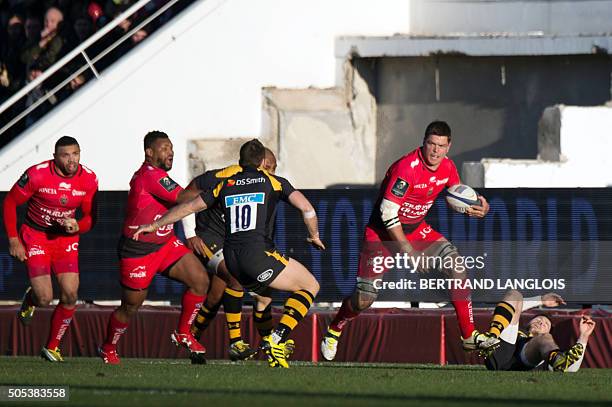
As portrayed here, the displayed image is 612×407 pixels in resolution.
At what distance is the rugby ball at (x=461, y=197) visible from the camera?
14930mm

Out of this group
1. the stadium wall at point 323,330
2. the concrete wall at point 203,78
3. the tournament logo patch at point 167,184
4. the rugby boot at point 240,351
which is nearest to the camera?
the tournament logo patch at point 167,184

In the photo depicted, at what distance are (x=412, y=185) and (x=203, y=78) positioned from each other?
7.85 meters

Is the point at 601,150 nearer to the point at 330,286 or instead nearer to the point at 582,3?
the point at 582,3

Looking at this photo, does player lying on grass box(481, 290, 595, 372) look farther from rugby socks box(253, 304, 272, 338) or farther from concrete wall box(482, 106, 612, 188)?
concrete wall box(482, 106, 612, 188)

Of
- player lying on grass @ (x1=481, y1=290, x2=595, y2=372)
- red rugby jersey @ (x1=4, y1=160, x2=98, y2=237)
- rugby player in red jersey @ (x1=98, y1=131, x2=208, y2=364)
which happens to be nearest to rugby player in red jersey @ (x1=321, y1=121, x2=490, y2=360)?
player lying on grass @ (x1=481, y1=290, x2=595, y2=372)

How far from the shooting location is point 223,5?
22.0m

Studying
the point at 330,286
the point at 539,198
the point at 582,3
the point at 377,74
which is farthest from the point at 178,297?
the point at 582,3

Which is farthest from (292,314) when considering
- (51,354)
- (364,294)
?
(51,354)

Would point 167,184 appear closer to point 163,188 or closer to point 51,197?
point 163,188

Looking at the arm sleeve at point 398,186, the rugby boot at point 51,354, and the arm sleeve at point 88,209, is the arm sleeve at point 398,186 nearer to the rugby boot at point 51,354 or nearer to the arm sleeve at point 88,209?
the arm sleeve at point 88,209

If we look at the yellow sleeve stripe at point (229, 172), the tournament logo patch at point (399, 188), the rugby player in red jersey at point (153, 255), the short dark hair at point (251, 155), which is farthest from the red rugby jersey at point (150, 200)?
the tournament logo patch at point (399, 188)

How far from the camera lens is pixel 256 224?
1379 centimetres

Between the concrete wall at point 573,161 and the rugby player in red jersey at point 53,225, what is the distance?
231 inches

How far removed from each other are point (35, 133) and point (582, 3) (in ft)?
25.4
